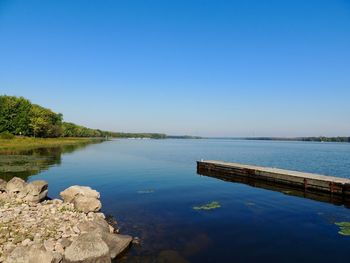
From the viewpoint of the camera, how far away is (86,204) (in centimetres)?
1730

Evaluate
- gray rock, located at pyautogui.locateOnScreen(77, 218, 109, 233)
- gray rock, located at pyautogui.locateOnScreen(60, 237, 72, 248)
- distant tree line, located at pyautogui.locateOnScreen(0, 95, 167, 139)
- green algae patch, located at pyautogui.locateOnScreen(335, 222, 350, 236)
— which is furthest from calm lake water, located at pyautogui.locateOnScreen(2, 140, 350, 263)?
distant tree line, located at pyautogui.locateOnScreen(0, 95, 167, 139)

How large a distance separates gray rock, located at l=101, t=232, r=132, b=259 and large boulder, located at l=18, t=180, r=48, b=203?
28.0ft

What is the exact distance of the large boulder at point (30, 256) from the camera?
9.92 metres

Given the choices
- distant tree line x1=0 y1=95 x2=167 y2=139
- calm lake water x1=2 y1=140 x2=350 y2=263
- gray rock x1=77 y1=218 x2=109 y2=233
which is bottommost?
calm lake water x1=2 y1=140 x2=350 y2=263

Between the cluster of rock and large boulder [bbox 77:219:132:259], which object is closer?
the cluster of rock

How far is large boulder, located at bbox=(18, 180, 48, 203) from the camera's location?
1865cm

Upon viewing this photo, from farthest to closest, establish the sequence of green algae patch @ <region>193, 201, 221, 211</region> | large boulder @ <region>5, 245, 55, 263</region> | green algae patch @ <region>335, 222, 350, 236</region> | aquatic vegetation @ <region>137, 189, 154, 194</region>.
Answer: aquatic vegetation @ <region>137, 189, 154, 194</region> < green algae patch @ <region>193, 201, 221, 211</region> < green algae patch @ <region>335, 222, 350, 236</region> < large boulder @ <region>5, 245, 55, 263</region>

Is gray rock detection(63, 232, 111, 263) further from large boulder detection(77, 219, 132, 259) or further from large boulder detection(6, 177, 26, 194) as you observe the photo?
large boulder detection(6, 177, 26, 194)

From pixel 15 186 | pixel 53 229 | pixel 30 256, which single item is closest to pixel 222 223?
pixel 53 229

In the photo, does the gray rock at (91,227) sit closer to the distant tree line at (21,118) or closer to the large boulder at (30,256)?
the large boulder at (30,256)

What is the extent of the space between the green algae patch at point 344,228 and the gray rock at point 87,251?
42.4 feet

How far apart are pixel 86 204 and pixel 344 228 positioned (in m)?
15.6

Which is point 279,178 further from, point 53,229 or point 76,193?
point 53,229

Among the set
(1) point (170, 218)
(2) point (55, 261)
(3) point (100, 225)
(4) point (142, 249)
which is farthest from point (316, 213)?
(2) point (55, 261)
